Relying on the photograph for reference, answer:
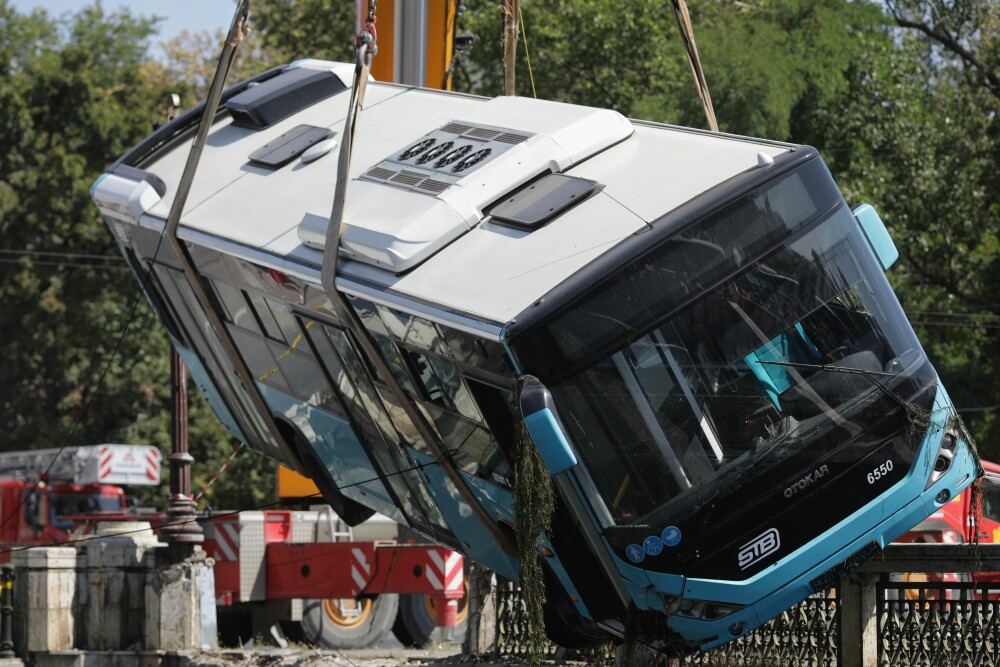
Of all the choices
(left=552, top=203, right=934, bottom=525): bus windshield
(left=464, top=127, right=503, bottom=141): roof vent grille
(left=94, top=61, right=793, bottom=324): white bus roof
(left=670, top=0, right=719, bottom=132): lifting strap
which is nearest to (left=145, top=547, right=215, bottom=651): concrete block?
(left=94, top=61, right=793, bottom=324): white bus roof

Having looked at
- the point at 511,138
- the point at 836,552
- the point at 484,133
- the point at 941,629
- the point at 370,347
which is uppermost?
the point at 484,133

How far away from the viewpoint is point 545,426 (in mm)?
8289

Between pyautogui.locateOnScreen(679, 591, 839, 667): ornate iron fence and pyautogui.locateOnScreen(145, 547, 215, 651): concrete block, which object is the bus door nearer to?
pyautogui.locateOnScreen(679, 591, 839, 667): ornate iron fence

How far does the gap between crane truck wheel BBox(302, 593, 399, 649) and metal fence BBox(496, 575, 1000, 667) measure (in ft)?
26.3

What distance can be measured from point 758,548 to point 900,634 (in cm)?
309

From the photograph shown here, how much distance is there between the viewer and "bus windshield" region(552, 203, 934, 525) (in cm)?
856

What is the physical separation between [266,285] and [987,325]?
21.0m

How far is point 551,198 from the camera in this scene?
9.70 m

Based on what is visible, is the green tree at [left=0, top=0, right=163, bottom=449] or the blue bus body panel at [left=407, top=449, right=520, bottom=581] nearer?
the blue bus body panel at [left=407, top=449, right=520, bottom=581]

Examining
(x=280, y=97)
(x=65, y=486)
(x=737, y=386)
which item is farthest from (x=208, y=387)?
(x=65, y=486)

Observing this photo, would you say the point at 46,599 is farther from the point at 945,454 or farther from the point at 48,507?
the point at 945,454

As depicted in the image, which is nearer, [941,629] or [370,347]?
[370,347]

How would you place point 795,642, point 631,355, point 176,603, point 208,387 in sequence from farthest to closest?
point 176,603
point 208,387
point 795,642
point 631,355

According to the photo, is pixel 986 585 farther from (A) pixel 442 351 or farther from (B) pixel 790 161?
(A) pixel 442 351
